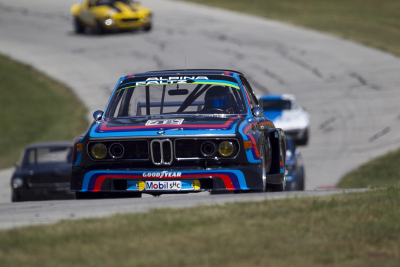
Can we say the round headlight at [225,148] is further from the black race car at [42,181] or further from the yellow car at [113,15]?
the yellow car at [113,15]

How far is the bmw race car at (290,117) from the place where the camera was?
22.0 m

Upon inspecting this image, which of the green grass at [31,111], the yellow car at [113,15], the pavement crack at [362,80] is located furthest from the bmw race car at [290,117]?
the yellow car at [113,15]

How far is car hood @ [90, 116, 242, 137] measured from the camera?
791cm

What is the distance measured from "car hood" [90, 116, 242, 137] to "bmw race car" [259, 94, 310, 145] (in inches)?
534

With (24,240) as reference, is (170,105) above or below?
above

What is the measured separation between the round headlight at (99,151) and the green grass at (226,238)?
1.35 m

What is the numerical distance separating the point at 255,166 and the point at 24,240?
2.84 m

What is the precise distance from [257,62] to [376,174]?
1601 centimetres

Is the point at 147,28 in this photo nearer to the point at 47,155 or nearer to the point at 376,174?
the point at 376,174

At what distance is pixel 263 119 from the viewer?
933 centimetres

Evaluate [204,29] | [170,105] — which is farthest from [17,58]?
[170,105]

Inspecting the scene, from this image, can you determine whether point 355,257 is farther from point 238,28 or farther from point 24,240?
point 238,28

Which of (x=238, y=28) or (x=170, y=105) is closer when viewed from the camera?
(x=170, y=105)

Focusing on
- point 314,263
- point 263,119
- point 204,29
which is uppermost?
point 204,29
